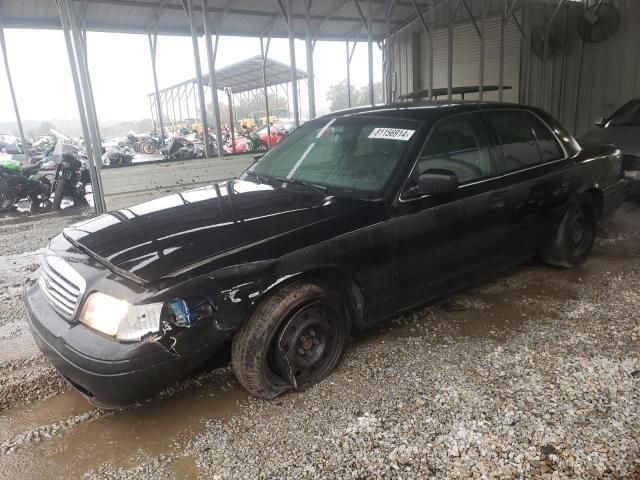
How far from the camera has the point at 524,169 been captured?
3605 mm

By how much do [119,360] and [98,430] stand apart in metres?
0.60

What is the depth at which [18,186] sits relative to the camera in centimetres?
807

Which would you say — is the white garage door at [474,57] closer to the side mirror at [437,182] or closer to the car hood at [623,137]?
the car hood at [623,137]

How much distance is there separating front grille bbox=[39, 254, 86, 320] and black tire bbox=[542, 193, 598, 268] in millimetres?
3640

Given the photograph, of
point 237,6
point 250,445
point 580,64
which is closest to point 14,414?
point 250,445

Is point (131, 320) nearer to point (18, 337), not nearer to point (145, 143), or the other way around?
point (18, 337)

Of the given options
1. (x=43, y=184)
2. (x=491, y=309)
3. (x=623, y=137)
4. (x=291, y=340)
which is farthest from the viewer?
(x=43, y=184)

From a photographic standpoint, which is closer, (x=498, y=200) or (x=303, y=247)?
(x=303, y=247)

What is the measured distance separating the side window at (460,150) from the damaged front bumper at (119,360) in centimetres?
167

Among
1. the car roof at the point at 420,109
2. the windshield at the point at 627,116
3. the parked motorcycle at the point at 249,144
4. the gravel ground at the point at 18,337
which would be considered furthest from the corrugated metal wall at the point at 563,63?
the gravel ground at the point at 18,337


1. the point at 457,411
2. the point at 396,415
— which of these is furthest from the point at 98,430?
the point at 457,411

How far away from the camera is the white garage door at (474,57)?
13.8 meters

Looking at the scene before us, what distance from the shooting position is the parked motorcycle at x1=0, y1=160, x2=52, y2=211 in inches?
314

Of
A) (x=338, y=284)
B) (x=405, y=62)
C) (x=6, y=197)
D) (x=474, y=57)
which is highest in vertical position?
(x=405, y=62)
